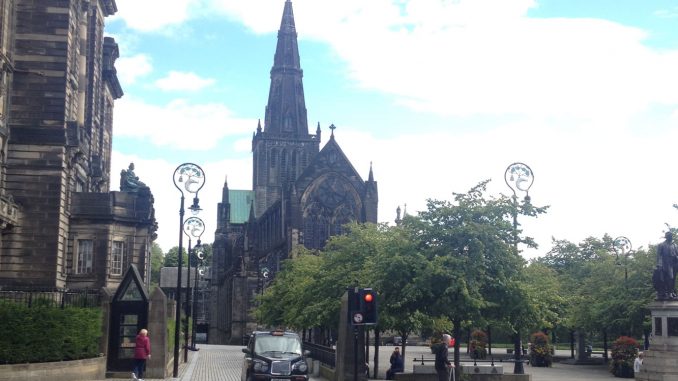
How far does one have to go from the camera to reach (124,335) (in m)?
29.6

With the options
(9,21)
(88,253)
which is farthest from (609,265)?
(9,21)

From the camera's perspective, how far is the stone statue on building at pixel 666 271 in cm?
3166

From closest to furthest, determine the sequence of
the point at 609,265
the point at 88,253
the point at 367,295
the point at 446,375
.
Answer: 1. the point at 367,295
2. the point at 446,375
3. the point at 88,253
4. the point at 609,265

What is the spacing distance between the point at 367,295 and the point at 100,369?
14161 mm

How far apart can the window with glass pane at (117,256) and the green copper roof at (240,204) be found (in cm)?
8025

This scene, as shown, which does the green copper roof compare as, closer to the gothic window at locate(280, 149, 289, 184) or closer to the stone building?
the gothic window at locate(280, 149, 289, 184)

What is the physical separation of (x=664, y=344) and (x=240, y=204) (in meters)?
100

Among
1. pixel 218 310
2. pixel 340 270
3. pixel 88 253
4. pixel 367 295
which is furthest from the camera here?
pixel 218 310

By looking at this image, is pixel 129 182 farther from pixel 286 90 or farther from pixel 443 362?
pixel 286 90

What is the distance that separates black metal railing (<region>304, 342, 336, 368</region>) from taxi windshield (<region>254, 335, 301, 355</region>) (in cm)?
448

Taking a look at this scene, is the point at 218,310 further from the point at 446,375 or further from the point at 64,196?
the point at 446,375

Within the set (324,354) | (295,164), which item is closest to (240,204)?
(295,164)

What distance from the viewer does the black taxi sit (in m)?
24.3

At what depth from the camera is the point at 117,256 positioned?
145ft
